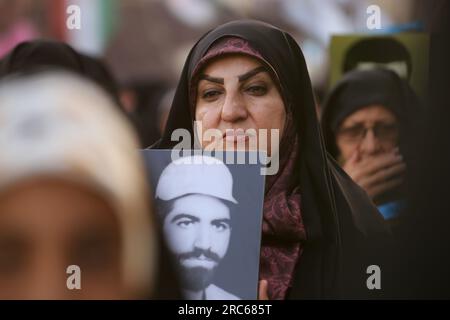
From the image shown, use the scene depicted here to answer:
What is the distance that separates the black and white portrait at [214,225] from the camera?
3.03 m

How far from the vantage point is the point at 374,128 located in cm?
336

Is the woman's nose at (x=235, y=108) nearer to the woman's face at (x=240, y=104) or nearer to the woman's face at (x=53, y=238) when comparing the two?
the woman's face at (x=240, y=104)

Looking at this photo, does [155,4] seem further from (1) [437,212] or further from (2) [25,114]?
(1) [437,212]

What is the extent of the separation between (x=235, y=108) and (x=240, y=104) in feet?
0.08

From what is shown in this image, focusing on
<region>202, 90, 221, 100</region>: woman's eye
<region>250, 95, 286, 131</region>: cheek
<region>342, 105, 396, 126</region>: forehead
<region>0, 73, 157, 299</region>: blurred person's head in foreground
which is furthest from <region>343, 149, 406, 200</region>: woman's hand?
<region>0, 73, 157, 299</region>: blurred person's head in foreground

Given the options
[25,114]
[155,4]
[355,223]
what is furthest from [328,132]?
[25,114]

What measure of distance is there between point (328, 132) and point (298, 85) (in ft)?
1.22

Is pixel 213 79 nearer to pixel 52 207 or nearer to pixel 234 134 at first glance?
pixel 234 134

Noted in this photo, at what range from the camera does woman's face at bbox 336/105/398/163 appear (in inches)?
132

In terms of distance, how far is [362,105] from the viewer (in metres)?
3.38

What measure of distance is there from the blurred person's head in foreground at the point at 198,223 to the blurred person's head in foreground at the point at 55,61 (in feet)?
1.57

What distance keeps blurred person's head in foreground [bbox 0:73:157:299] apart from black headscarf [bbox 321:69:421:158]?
0.88 meters

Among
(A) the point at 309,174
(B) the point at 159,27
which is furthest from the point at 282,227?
(B) the point at 159,27

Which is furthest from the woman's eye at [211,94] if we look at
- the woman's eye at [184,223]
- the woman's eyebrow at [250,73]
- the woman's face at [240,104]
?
the woman's eye at [184,223]
